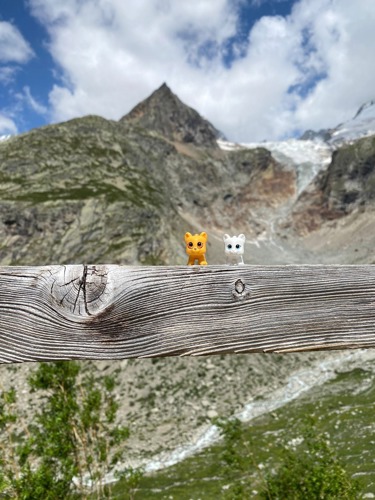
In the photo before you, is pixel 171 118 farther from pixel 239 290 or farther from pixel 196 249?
pixel 239 290

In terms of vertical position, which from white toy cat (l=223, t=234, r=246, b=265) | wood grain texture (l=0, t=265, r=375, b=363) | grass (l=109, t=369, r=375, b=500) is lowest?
grass (l=109, t=369, r=375, b=500)

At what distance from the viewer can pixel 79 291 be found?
2.33 m

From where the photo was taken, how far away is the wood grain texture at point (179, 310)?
2301 millimetres

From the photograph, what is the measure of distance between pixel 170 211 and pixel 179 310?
102868 millimetres

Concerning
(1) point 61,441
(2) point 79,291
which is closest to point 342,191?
(1) point 61,441

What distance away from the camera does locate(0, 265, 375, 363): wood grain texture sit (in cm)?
230

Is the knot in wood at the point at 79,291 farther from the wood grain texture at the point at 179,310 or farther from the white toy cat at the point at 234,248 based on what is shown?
the white toy cat at the point at 234,248

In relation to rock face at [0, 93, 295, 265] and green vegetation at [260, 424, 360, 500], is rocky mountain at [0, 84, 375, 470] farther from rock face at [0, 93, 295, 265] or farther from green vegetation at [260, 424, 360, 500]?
green vegetation at [260, 424, 360, 500]

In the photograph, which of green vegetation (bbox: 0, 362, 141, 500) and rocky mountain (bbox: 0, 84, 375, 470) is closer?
green vegetation (bbox: 0, 362, 141, 500)

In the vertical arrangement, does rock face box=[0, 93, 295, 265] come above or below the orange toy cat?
Result: above

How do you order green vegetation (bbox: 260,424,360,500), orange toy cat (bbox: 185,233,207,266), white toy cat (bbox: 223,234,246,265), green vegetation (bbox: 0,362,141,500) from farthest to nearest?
green vegetation (bbox: 0,362,141,500) → green vegetation (bbox: 260,424,360,500) → white toy cat (bbox: 223,234,246,265) → orange toy cat (bbox: 185,233,207,266)

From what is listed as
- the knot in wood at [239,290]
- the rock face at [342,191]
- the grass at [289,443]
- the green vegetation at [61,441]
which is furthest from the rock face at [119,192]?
the knot in wood at [239,290]

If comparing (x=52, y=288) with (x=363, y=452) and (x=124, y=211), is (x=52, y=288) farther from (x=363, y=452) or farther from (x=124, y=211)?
(x=124, y=211)

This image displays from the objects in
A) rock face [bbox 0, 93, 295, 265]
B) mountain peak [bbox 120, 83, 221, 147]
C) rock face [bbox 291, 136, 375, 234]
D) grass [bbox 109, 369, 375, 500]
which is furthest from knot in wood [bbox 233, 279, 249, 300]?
mountain peak [bbox 120, 83, 221, 147]
